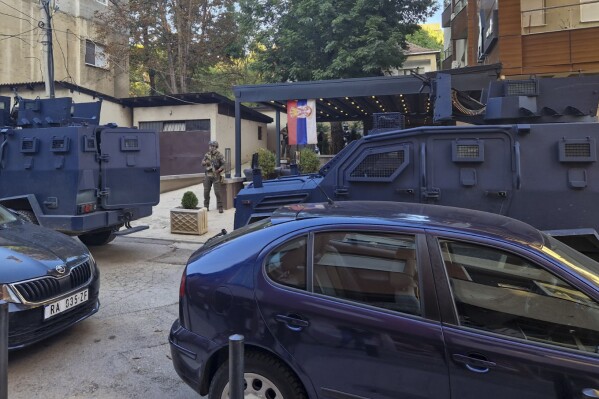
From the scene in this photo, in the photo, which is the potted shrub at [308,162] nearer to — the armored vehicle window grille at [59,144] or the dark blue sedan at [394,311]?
the armored vehicle window grille at [59,144]

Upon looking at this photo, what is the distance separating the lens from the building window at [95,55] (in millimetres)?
23359

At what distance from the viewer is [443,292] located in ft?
7.55

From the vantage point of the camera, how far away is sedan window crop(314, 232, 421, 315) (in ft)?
7.86

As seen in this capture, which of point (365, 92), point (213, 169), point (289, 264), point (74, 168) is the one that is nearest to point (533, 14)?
point (365, 92)

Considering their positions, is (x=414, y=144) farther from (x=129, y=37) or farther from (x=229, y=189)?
(x=129, y=37)

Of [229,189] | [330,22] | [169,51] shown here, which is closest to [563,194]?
[229,189]

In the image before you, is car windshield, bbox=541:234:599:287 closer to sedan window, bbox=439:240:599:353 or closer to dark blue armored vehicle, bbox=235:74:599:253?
sedan window, bbox=439:240:599:353

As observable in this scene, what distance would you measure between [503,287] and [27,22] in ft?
84.2

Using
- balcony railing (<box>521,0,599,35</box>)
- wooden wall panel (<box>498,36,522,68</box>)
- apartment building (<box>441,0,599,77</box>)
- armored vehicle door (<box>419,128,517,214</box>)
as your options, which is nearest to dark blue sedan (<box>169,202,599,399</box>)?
armored vehicle door (<box>419,128,517,214</box>)

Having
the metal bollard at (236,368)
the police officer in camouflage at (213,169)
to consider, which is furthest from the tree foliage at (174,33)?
the metal bollard at (236,368)

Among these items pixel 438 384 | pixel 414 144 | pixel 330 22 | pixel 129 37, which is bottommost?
pixel 438 384

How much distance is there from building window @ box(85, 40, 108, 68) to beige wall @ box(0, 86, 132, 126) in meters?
5.21

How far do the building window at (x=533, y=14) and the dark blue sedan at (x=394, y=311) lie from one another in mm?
12749

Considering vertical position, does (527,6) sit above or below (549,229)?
above
